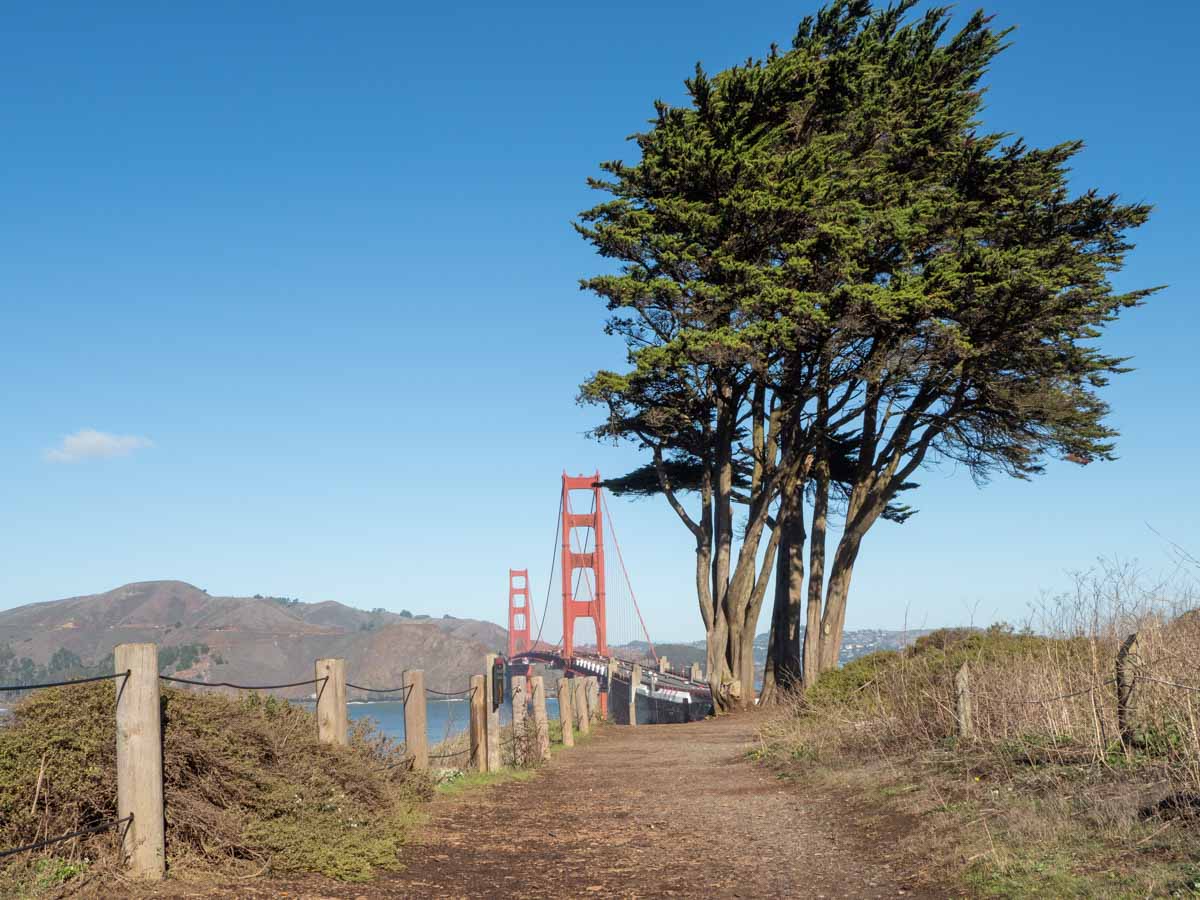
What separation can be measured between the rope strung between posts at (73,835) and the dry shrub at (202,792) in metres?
0.05

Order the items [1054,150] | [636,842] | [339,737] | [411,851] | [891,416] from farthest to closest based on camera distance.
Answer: [891,416] → [1054,150] → [339,737] → [636,842] → [411,851]

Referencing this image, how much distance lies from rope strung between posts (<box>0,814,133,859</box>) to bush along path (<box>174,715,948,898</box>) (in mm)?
658

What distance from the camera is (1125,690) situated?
7.60 metres

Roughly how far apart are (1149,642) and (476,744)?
715cm

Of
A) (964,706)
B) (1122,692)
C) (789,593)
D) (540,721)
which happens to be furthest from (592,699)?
(1122,692)

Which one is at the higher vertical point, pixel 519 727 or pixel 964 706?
pixel 964 706

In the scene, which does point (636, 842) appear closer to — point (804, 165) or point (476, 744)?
point (476, 744)

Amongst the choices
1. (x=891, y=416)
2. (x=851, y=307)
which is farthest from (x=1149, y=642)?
(x=891, y=416)

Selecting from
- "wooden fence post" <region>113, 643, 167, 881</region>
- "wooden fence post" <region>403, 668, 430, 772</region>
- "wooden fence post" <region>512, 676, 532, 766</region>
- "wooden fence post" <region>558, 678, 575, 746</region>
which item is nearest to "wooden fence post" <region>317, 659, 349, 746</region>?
"wooden fence post" <region>403, 668, 430, 772</region>

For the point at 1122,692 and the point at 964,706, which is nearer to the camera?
the point at 1122,692

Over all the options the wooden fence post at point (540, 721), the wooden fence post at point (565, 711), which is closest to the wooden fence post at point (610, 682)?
the wooden fence post at point (565, 711)

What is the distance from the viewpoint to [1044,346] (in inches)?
775

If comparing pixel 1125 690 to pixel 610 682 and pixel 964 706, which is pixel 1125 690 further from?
pixel 610 682

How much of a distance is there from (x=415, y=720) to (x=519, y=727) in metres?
3.47
